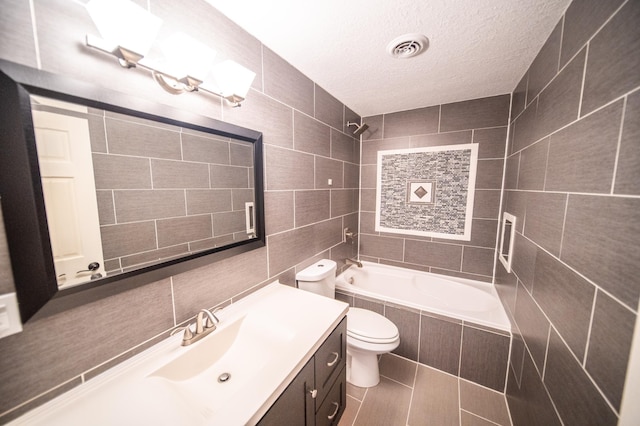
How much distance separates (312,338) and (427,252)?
75.2 inches

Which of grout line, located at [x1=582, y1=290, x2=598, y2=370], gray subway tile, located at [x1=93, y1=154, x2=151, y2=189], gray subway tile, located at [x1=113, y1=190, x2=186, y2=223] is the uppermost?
gray subway tile, located at [x1=93, y1=154, x2=151, y2=189]

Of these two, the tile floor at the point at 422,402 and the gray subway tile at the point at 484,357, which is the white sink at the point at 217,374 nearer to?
the tile floor at the point at 422,402

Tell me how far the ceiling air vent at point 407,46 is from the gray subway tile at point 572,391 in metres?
1.60

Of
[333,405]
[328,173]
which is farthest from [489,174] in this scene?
[333,405]

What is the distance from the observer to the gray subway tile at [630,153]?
570mm

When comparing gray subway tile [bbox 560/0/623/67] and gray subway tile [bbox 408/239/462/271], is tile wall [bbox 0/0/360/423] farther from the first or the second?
gray subway tile [bbox 560/0/623/67]

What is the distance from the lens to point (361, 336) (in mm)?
1530

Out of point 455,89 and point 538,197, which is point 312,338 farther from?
point 455,89

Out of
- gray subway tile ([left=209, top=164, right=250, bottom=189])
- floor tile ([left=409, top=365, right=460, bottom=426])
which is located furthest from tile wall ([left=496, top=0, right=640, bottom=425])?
gray subway tile ([left=209, top=164, right=250, bottom=189])

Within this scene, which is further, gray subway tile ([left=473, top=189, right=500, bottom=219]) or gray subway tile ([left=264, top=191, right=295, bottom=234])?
gray subway tile ([left=473, top=189, right=500, bottom=219])

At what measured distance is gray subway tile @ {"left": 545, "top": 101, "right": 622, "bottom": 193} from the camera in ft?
2.17

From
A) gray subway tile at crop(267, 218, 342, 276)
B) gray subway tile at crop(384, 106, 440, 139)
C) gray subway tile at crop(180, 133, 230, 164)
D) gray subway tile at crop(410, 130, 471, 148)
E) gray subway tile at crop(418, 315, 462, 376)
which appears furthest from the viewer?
gray subway tile at crop(384, 106, 440, 139)

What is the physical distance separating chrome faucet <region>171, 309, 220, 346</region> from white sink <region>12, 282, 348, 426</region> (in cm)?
2

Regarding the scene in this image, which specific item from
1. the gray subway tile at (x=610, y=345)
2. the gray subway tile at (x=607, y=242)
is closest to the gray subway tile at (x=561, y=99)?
the gray subway tile at (x=607, y=242)
